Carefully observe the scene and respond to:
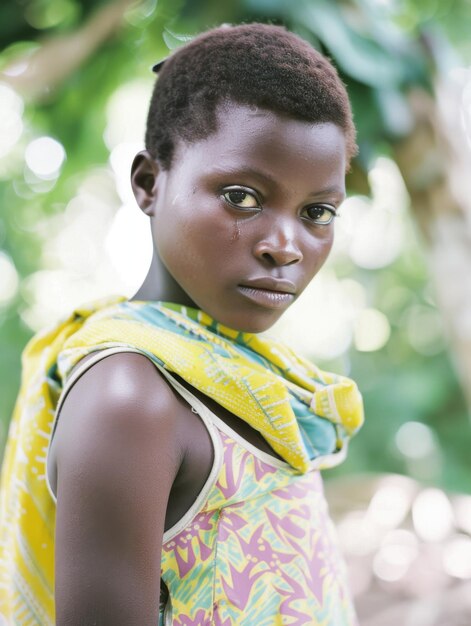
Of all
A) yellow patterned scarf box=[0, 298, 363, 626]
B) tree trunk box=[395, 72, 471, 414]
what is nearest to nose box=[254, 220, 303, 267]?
yellow patterned scarf box=[0, 298, 363, 626]

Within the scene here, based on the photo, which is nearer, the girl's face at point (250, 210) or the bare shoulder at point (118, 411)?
the bare shoulder at point (118, 411)

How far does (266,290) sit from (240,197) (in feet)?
0.33

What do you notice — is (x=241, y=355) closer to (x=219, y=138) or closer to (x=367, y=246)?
(x=219, y=138)

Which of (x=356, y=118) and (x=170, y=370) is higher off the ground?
(x=170, y=370)

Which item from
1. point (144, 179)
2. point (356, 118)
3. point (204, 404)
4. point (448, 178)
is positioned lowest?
point (448, 178)

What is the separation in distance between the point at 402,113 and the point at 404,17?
96 centimetres

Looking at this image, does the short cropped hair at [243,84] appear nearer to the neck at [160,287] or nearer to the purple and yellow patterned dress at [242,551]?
the neck at [160,287]

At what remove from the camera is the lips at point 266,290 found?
2.51 ft

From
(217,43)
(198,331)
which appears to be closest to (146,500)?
(198,331)

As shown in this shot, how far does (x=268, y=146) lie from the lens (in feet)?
2.45

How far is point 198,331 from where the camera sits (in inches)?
31.6

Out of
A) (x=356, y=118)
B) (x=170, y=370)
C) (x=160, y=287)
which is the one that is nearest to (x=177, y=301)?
(x=160, y=287)

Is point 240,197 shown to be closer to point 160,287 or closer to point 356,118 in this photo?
point 160,287

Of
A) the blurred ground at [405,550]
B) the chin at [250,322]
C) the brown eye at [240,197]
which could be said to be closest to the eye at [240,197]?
the brown eye at [240,197]
